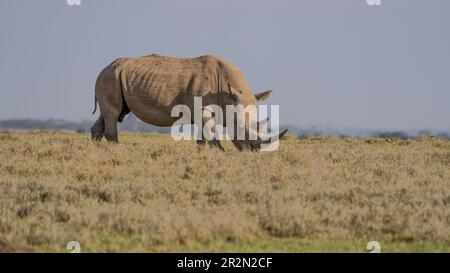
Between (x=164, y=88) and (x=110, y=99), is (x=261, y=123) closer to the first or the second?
(x=164, y=88)

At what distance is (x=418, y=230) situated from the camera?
27.9ft

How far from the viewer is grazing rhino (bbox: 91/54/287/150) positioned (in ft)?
56.8

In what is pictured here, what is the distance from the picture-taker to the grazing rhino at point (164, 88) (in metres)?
17.3

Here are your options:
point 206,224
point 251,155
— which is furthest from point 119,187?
point 251,155

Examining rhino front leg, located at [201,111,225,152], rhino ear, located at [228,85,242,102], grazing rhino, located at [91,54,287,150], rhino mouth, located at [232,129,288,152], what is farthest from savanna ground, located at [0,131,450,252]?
grazing rhino, located at [91,54,287,150]

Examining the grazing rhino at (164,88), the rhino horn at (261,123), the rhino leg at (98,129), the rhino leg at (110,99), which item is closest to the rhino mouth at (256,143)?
the grazing rhino at (164,88)

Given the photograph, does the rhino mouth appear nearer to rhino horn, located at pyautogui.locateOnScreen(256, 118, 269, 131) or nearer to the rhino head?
the rhino head

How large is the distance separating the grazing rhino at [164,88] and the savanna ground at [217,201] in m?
2.11

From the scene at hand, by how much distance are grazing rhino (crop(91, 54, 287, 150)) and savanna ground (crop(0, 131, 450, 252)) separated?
6.91 ft

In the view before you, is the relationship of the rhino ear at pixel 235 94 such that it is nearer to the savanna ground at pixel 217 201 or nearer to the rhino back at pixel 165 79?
the rhino back at pixel 165 79

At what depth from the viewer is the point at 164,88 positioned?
17.9m

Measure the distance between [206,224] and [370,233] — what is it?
1.82 meters

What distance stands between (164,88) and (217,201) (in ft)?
26.7
